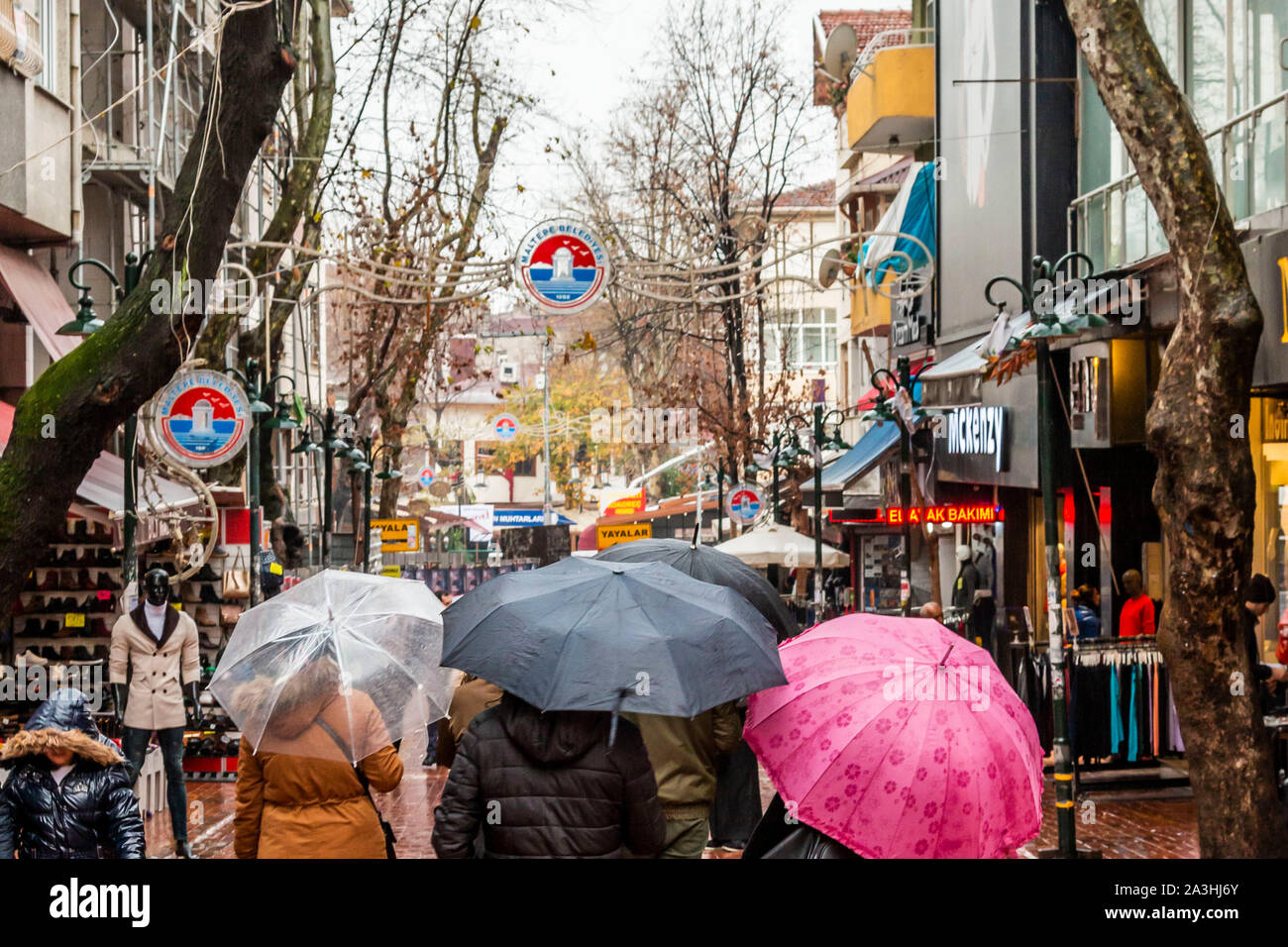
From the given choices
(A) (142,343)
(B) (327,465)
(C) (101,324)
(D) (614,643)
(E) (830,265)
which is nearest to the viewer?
(D) (614,643)

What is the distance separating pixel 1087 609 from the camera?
16.4 m

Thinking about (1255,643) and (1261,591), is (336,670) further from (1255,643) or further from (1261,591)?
(1261,591)

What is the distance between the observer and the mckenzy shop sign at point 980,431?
19.8 meters

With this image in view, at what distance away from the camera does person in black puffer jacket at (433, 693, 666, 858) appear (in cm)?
533

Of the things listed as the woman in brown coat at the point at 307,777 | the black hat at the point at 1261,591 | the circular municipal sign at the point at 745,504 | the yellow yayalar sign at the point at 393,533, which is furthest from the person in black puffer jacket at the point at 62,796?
the circular municipal sign at the point at 745,504

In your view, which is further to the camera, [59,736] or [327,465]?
[327,465]

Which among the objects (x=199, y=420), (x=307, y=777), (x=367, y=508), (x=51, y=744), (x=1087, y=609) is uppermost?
(x=199, y=420)

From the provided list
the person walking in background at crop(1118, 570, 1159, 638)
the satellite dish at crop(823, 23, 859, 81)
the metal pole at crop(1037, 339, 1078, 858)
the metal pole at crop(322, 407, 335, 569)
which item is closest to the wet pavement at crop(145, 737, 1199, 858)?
the metal pole at crop(1037, 339, 1078, 858)

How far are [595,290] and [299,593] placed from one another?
691 centimetres

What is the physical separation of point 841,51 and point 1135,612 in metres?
17.7

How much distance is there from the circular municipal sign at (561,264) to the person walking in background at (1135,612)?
21.0 feet

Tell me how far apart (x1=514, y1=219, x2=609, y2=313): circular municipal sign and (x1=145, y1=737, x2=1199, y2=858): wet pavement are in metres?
4.22

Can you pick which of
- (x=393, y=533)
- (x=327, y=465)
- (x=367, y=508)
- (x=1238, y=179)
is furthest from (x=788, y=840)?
(x=393, y=533)

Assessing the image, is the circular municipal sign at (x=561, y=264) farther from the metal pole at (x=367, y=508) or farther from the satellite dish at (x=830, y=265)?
the satellite dish at (x=830, y=265)
